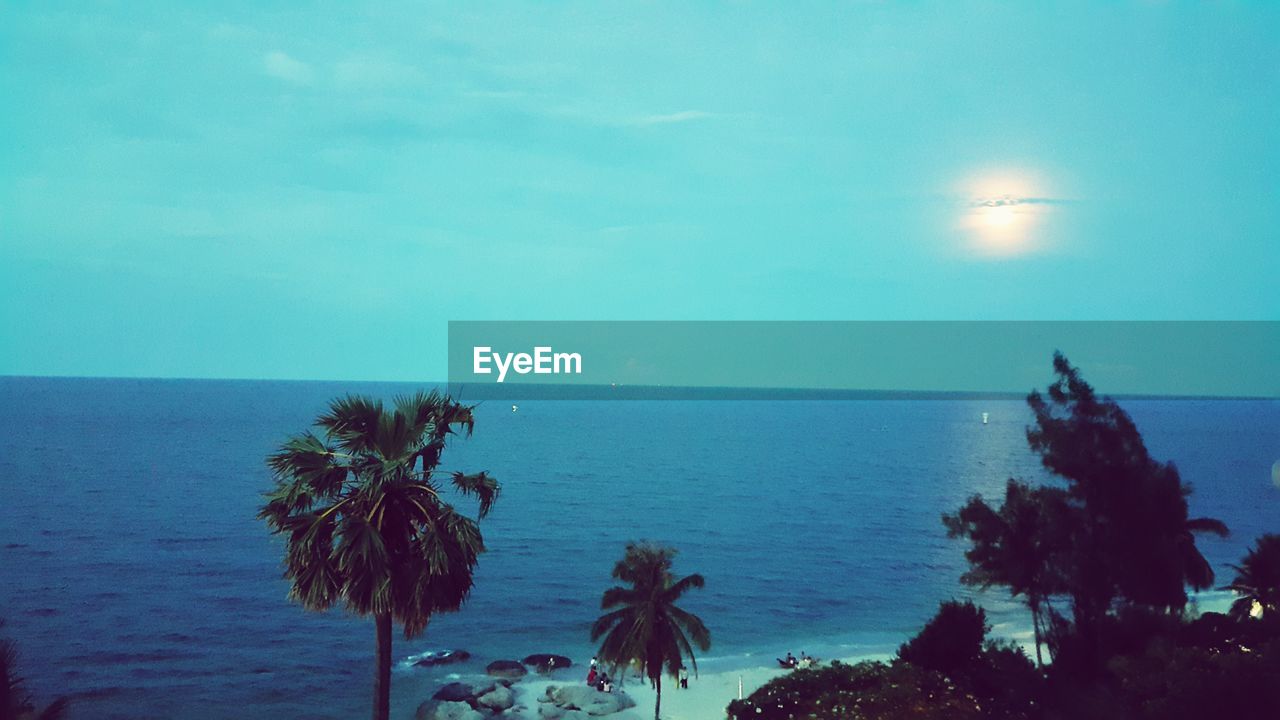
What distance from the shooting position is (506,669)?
143 ft

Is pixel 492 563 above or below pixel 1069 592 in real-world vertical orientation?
below

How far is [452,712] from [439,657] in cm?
962

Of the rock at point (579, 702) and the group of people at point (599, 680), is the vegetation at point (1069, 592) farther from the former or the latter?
the group of people at point (599, 680)

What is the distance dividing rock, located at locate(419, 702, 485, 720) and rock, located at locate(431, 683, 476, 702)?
117 centimetres

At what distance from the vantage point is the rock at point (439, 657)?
45656mm

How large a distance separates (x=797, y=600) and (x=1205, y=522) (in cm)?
3544

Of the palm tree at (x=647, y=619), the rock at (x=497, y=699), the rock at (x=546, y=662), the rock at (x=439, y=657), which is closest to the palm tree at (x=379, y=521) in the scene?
the palm tree at (x=647, y=619)

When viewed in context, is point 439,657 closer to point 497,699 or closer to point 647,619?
point 497,699

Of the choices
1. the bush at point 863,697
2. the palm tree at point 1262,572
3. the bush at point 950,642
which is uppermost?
the palm tree at point 1262,572

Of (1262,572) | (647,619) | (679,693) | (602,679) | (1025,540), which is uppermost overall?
(1025,540)

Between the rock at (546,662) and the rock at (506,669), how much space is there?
808 millimetres

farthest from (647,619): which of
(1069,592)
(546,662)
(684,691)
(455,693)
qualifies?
(546,662)

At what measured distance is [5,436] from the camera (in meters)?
159

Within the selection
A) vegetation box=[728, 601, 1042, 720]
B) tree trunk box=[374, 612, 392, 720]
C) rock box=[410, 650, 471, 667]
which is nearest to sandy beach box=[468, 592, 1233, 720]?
rock box=[410, 650, 471, 667]
